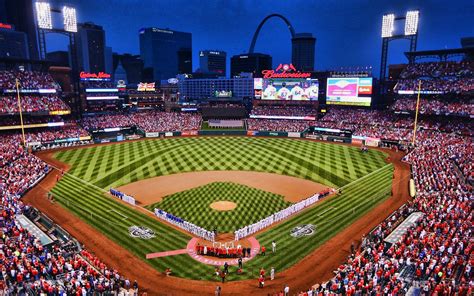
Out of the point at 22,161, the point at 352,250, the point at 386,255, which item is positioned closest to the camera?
the point at 386,255

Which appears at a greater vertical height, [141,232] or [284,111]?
[284,111]

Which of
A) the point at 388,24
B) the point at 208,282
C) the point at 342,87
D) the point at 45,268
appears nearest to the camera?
the point at 45,268

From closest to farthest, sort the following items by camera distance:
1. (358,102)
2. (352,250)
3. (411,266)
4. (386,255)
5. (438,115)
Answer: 1. (411,266)
2. (386,255)
3. (352,250)
4. (438,115)
5. (358,102)

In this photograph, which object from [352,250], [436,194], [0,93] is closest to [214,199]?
[352,250]

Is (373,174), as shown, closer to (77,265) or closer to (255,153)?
(255,153)

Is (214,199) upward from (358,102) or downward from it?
downward

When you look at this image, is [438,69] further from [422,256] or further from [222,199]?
[422,256]

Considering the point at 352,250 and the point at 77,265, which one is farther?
the point at 352,250

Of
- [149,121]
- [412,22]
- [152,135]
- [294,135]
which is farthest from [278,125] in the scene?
[412,22]
